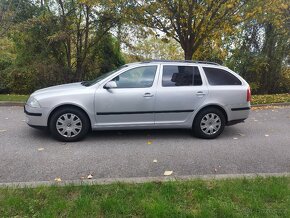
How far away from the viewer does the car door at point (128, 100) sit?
221 inches

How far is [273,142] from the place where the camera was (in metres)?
5.88

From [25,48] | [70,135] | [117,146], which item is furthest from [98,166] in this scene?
[25,48]

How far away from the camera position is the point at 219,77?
6.21 metres

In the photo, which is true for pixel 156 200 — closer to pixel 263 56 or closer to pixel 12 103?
pixel 12 103

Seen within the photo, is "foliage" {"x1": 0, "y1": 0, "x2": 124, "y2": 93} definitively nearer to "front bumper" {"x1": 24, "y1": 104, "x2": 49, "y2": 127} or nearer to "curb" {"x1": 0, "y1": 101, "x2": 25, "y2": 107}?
"curb" {"x1": 0, "y1": 101, "x2": 25, "y2": 107}

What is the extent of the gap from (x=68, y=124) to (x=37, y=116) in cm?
58

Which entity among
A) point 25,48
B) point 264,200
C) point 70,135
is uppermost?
point 25,48

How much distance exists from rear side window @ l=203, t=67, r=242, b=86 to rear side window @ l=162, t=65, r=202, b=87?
0.24 m

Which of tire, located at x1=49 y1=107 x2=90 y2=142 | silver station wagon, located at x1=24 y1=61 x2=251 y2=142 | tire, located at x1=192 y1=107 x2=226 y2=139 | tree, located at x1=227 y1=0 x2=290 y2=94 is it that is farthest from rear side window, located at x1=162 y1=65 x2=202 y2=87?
tree, located at x1=227 y1=0 x2=290 y2=94

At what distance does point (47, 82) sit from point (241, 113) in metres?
8.72

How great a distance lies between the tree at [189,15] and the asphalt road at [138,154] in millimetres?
4932

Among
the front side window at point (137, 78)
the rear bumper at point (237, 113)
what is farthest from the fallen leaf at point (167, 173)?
the rear bumper at point (237, 113)

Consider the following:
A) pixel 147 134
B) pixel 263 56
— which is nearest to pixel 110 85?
pixel 147 134

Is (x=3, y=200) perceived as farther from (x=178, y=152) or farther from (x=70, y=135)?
(x=178, y=152)
